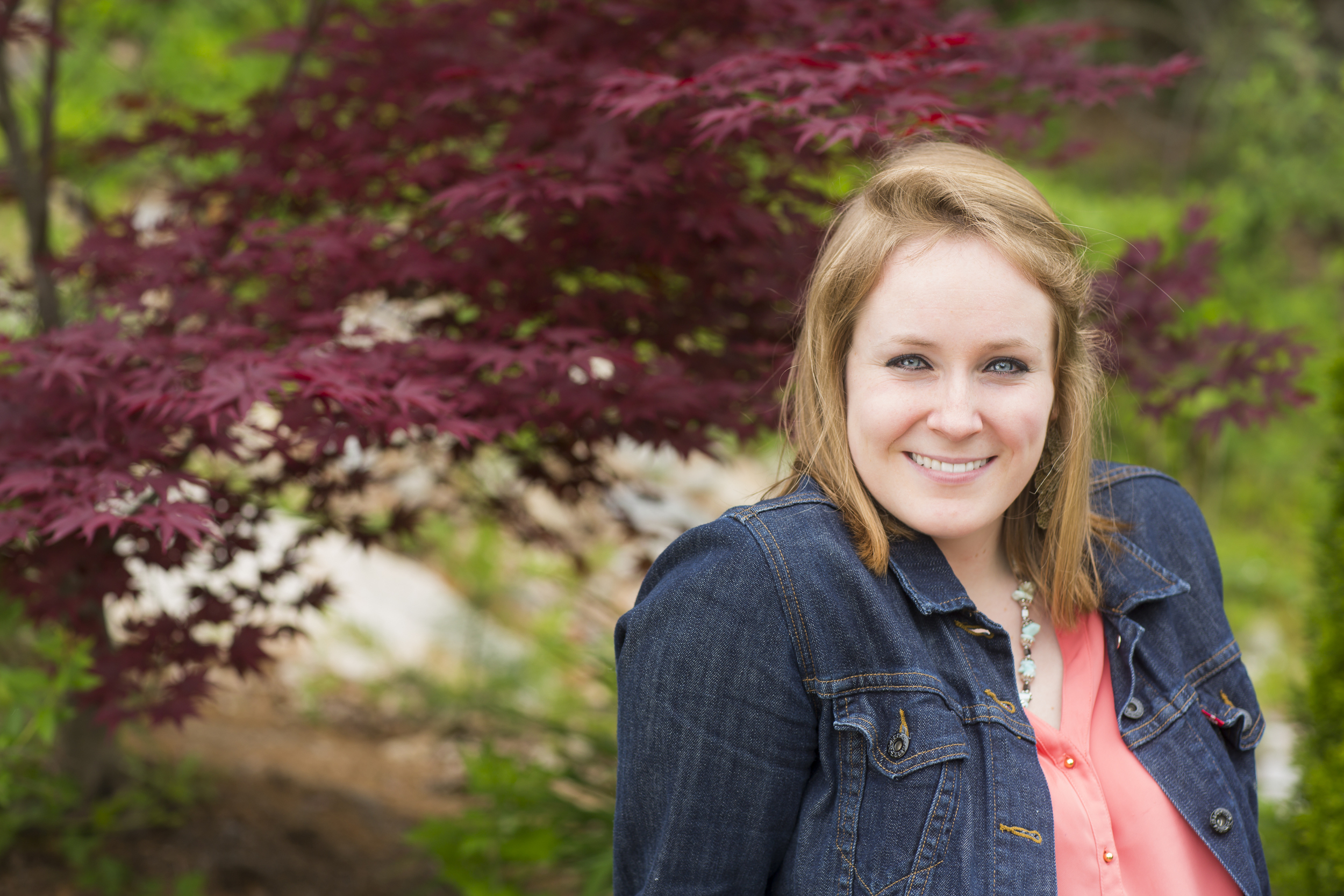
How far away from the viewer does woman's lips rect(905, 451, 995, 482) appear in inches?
52.8

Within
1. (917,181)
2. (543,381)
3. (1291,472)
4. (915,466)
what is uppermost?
(1291,472)

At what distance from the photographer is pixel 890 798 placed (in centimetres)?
125

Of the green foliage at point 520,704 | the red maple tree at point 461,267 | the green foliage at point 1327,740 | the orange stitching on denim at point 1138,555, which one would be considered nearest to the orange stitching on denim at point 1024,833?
the orange stitching on denim at point 1138,555

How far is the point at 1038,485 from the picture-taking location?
155 centimetres

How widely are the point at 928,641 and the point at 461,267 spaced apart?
1.23 metres

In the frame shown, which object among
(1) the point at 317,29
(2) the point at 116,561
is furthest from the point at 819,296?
(1) the point at 317,29

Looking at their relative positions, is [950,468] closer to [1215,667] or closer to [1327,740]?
[1215,667]

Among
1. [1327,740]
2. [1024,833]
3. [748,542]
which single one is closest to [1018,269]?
[748,542]

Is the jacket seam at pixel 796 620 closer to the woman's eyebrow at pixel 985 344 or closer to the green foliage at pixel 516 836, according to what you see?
the woman's eyebrow at pixel 985 344

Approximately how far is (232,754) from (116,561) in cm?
186

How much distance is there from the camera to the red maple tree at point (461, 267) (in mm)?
1730

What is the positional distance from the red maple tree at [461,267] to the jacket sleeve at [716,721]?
2.01 feet

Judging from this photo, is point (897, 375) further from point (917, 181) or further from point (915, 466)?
point (917, 181)

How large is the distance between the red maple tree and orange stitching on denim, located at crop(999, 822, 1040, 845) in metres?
0.87
